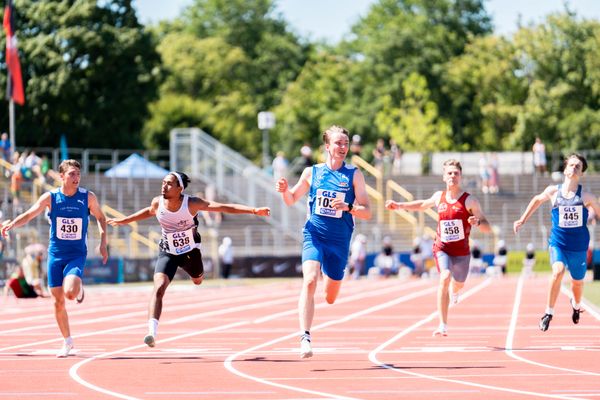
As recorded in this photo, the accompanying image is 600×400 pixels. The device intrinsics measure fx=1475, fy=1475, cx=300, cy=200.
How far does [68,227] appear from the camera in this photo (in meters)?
15.5

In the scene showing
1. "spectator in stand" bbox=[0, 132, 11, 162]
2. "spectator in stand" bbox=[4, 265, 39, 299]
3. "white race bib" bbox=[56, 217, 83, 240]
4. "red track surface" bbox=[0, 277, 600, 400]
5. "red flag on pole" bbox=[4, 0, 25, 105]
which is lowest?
"red track surface" bbox=[0, 277, 600, 400]

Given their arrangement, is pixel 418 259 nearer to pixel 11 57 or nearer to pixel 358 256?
pixel 358 256

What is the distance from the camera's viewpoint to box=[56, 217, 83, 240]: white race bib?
15.4m

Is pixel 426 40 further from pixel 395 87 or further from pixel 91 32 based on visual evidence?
pixel 91 32

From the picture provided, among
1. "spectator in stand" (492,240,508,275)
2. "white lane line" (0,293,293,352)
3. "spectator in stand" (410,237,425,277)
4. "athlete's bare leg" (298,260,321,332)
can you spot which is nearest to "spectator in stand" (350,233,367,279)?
"spectator in stand" (410,237,425,277)

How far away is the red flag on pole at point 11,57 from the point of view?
46781 millimetres

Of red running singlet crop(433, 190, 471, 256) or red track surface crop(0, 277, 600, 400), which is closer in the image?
red track surface crop(0, 277, 600, 400)

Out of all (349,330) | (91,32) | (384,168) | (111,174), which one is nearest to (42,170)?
(111,174)

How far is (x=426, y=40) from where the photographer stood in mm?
96375

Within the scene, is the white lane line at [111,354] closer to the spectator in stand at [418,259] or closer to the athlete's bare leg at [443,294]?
the athlete's bare leg at [443,294]

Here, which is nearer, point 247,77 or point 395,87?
point 395,87

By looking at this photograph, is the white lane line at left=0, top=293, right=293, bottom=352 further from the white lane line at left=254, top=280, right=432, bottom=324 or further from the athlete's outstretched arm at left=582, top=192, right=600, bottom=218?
the athlete's outstretched arm at left=582, top=192, right=600, bottom=218

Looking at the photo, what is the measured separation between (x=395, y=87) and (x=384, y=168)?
111ft

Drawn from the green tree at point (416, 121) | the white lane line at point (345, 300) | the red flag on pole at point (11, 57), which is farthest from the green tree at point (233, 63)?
the white lane line at point (345, 300)
